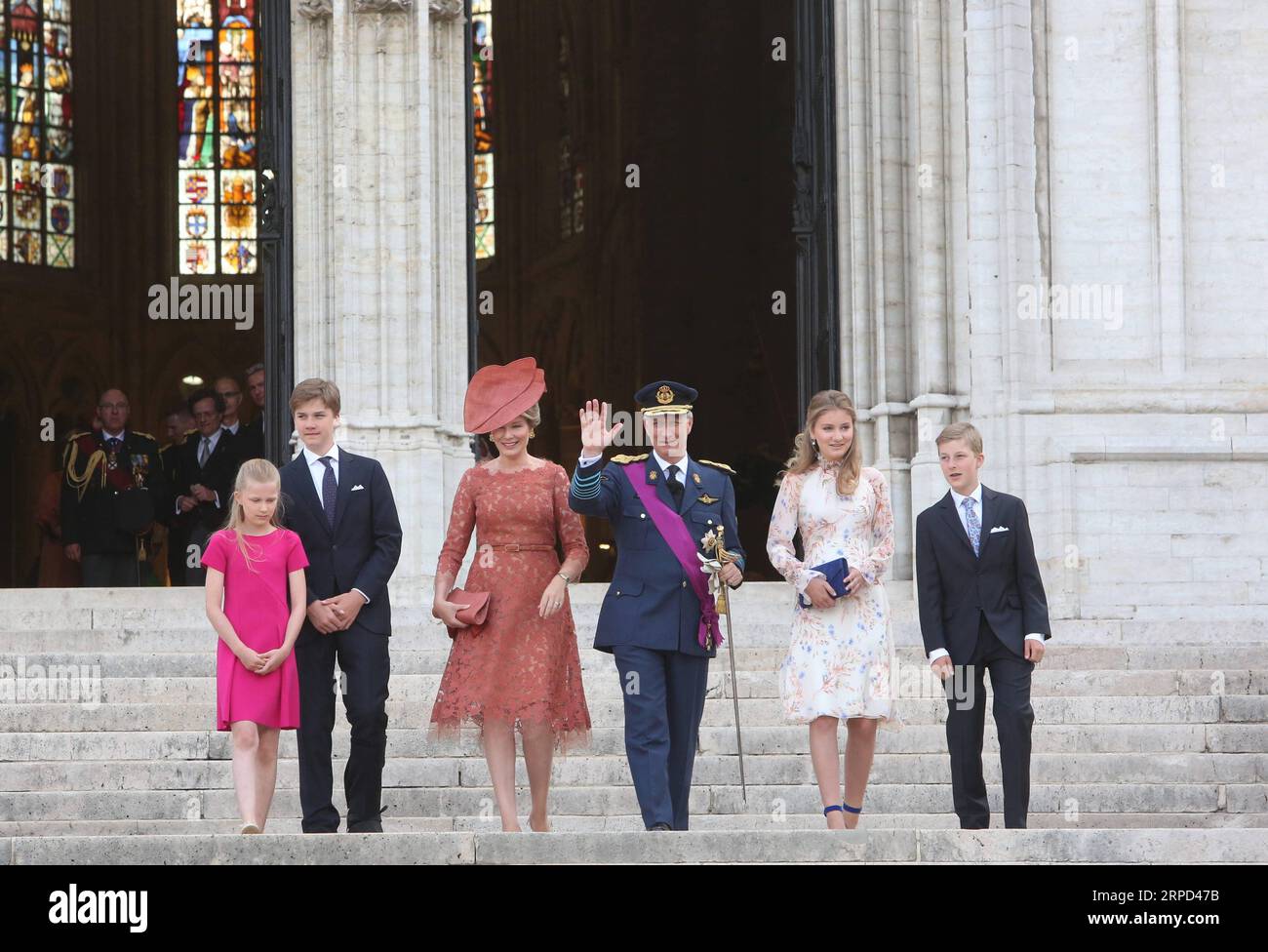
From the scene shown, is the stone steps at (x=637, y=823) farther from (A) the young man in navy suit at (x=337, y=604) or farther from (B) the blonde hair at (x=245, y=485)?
(B) the blonde hair at (x=245, y=485)

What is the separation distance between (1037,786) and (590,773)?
6.44 ft

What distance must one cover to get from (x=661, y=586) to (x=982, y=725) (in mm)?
1350

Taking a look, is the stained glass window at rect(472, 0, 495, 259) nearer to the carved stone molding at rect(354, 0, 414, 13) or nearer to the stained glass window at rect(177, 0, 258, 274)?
the stained glass window at rect(177, 0, 258, 274)

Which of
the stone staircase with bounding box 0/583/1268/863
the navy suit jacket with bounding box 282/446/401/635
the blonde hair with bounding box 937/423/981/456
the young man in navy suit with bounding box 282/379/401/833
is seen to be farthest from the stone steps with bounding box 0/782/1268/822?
the blonde hair with bounding box 937/423/981/456

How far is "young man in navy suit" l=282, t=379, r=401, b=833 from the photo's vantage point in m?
8.65

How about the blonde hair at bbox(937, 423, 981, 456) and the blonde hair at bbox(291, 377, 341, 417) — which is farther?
the blonde hair at bbox(937, 423, 981, 456)

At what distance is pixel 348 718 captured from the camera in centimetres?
870

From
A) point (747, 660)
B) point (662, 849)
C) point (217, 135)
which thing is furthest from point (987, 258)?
point (217, 135)

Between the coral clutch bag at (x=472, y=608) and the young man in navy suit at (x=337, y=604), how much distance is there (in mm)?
347

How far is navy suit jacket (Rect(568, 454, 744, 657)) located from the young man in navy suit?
2.82ft

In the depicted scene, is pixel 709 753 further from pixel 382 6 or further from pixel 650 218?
pixel 650 218

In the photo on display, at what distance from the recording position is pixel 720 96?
23.7 meters
